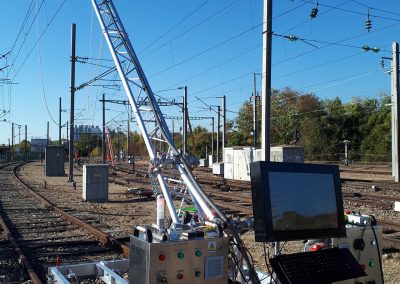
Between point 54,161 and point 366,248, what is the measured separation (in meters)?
Result: 34.9

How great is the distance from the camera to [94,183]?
61.7 feet

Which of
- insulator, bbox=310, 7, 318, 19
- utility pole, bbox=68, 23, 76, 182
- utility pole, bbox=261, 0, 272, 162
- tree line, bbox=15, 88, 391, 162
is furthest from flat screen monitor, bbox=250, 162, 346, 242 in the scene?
tree line, bbox=15, 88, 391, 162

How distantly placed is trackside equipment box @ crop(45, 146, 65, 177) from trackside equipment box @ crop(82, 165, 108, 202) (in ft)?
62.7

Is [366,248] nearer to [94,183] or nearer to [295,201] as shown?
[295,201]

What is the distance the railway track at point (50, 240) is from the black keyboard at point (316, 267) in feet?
12.3

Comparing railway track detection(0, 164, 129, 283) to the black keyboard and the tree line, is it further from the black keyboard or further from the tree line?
the tree line

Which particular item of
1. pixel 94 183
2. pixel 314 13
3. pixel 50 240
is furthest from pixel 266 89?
pixel 94 183

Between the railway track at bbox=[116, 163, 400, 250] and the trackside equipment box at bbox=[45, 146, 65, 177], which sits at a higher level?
the trackside equipment box at bbox=[45, 146, 65, 177]

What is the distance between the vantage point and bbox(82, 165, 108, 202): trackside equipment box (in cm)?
1873

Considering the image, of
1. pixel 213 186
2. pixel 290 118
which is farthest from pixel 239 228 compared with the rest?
Result: pixel 290 118

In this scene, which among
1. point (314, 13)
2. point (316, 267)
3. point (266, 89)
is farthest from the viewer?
point (314, 13)

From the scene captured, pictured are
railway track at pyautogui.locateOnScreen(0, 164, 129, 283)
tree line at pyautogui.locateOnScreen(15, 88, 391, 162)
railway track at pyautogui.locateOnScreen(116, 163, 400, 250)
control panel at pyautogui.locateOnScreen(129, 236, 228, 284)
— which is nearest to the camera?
control panel at pyautogui.locateOnScreen(129, 236, 228, 284)

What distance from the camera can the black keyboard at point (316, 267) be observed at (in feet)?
12.0

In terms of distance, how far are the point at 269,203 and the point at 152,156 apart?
11.4 feet
